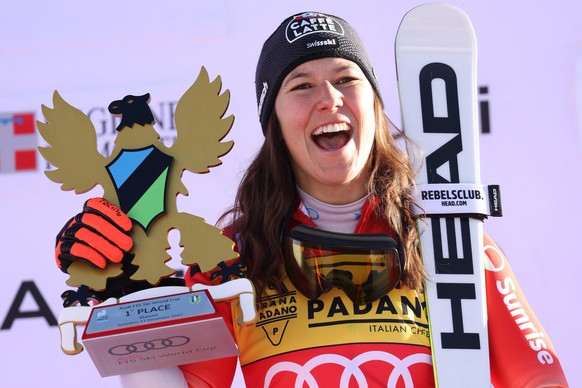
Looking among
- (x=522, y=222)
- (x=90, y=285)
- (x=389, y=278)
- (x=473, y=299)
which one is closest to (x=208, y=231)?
(x=90, y=285)

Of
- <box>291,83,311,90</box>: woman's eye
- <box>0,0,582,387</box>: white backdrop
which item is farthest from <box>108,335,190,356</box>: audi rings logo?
<box>0,0,582,387</box>: white backdrop

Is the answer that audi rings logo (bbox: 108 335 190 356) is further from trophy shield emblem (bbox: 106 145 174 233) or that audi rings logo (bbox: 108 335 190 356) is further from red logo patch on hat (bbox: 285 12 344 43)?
red logo patch on hat (bbox: 285 12 344 43)

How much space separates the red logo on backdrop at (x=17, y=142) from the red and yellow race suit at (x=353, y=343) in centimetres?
129

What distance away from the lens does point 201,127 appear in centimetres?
186

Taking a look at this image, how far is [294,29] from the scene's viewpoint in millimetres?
1971

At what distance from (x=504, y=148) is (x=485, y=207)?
31.6 inches

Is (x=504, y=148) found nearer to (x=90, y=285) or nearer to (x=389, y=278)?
(x=389, y=278)

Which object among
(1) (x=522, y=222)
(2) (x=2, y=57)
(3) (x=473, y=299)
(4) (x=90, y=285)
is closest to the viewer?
(4) (x=90, y=285)

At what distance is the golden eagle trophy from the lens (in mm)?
1786

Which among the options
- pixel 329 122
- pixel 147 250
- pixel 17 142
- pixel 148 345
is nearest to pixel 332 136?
pixel 329 122

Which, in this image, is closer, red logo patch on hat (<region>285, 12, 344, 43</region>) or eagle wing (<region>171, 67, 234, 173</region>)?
eagle wing (<region>171, 67, 234, 173</region>)

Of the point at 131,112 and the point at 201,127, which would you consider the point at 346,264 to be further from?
the point at 131,112

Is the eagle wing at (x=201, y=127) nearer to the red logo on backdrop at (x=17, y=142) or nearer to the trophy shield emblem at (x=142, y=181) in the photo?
the trophy shield emblem at (x=142, y=181)

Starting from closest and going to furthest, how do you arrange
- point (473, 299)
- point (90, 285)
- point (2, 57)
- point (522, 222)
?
1. point (90, 285)
2. point (473, 299)
3. point (522, 222)
4. point (2, 57)
